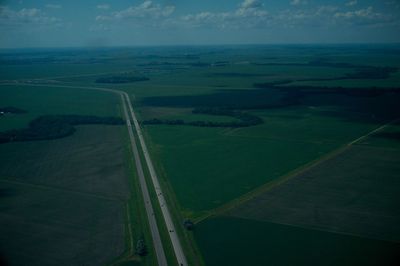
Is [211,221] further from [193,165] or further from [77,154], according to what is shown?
[77,154]

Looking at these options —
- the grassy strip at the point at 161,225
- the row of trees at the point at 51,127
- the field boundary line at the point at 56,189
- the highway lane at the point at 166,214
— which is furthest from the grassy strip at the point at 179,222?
the row of trees at the point at 51,127

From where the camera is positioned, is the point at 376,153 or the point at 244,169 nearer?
the point at 244,169

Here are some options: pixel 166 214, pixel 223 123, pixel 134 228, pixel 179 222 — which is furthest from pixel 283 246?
pixel 223 123

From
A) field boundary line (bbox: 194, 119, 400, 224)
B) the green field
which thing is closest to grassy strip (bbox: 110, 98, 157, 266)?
the green field

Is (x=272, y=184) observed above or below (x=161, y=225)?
above

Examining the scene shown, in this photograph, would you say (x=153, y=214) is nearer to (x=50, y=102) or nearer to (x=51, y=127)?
(x=51, y=127)

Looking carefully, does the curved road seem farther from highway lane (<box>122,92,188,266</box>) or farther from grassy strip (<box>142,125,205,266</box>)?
grassy strip (<box>142,125,205,266</box>)

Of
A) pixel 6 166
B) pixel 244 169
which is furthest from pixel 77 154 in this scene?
pixel 244 169

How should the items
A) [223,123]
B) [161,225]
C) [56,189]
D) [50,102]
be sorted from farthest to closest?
[50,102] < [223,123] < [56,189] < [161,225]
